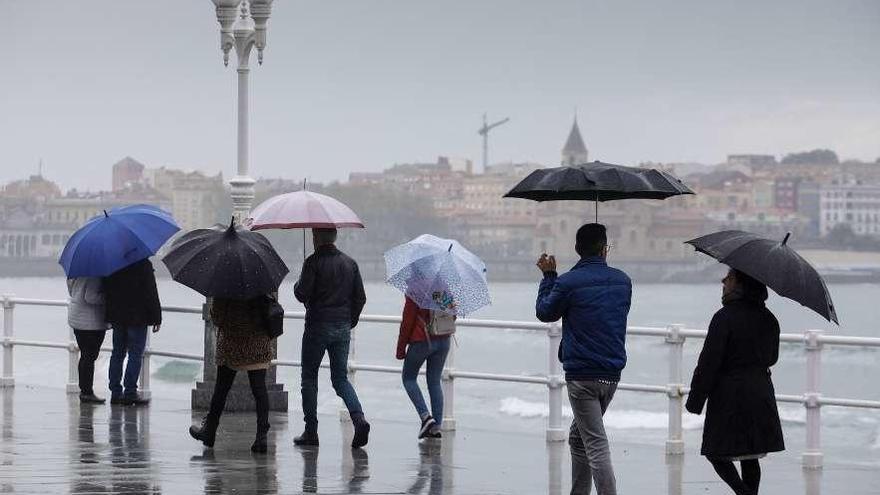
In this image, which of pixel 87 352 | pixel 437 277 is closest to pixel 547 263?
pixel 437 277

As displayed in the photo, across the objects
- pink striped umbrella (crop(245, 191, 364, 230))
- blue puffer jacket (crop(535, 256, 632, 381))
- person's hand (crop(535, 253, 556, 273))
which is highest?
pink striped umbrella (crop(245, 191, 364, 230))

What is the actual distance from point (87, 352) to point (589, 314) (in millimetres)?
6835

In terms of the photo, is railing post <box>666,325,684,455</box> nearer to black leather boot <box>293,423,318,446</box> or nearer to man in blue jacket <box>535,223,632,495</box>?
black leather boot <box>293,423,318,446</box>

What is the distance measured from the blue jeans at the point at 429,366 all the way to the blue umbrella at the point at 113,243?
93.0 inches

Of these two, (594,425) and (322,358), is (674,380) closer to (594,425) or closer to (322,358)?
(322,358)

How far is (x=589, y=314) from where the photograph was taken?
8.11 m

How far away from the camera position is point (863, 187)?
586 ft

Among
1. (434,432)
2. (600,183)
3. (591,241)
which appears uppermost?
(600,183)

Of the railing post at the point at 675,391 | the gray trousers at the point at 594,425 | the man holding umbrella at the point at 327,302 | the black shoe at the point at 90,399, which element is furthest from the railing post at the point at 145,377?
the gray trousers at the point at 594,425

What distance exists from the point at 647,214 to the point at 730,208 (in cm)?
1686

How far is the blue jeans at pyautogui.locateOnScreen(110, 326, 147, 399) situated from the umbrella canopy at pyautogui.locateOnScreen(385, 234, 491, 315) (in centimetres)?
309

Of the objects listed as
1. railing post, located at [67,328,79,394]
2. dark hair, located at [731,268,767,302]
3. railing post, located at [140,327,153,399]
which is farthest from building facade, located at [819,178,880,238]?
dark hair, located at [731,268,767,302]

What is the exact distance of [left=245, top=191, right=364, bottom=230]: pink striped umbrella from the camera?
11.2 m

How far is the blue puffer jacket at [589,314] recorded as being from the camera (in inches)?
319
